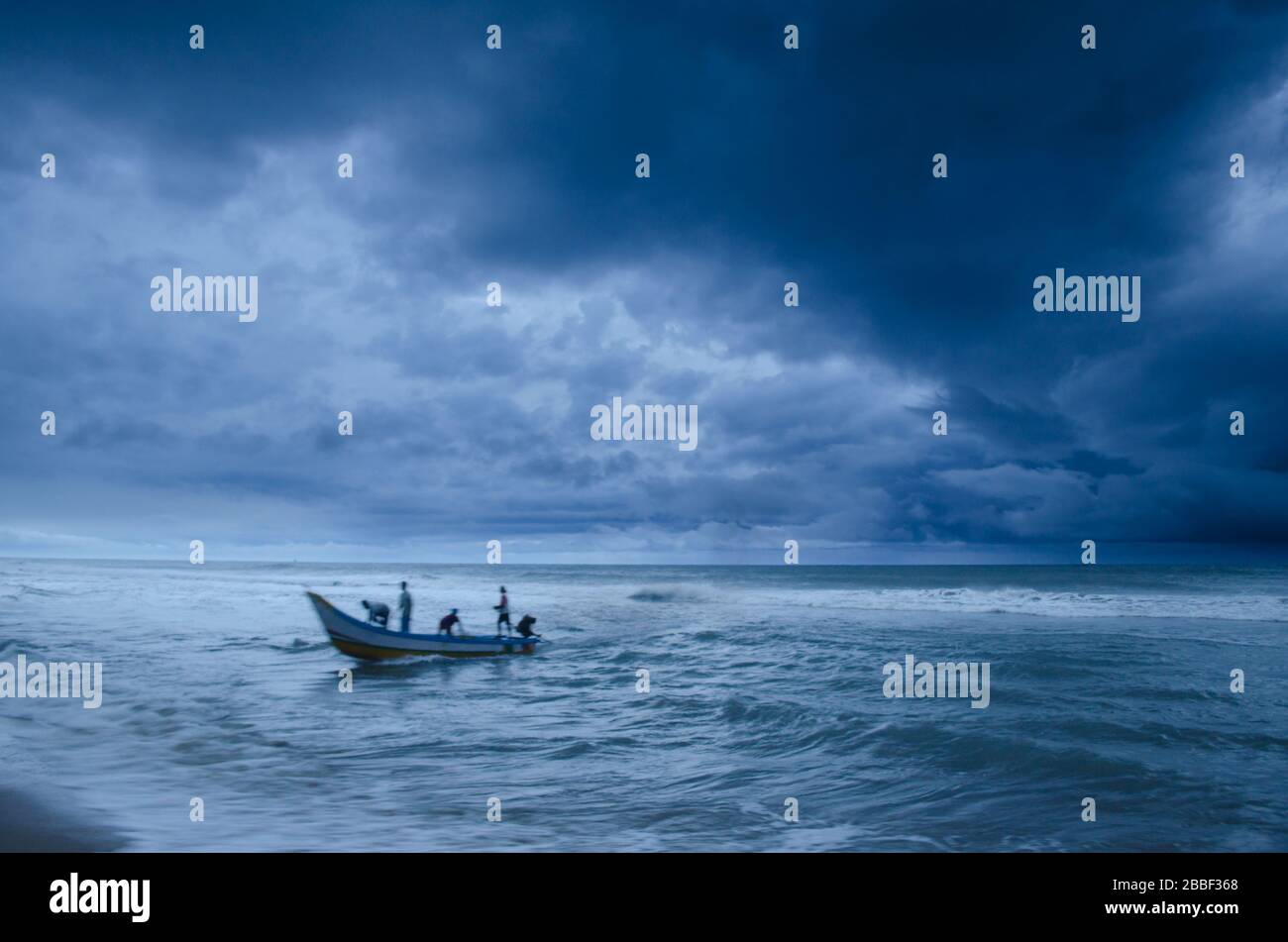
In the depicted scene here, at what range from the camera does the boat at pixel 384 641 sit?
21.1 m

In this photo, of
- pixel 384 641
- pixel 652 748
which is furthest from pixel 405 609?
A: pixel 652 748

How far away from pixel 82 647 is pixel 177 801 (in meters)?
17.2

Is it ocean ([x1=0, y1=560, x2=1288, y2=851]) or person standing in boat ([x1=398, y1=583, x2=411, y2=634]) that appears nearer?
ocean ([x1=0, y1=560, x2=1288, y2=851])

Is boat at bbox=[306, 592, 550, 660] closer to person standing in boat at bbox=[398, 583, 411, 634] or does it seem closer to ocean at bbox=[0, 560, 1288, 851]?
ocean at bbox=[0, 560, 1288, 851]

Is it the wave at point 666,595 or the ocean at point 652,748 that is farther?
the wave at point 666,595

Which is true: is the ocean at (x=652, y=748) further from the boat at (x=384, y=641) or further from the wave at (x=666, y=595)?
the wave at (x=666, y=595)

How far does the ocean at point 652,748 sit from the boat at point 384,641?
447 millimetres

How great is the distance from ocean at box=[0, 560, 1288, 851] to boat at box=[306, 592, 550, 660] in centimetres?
45

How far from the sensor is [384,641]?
2138cm

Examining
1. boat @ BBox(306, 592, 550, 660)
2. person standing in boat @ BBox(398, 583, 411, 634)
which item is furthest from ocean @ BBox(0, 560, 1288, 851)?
person standing in boat @ BBox(398, 583, 411, 634)

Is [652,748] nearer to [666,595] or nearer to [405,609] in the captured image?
[405,609]

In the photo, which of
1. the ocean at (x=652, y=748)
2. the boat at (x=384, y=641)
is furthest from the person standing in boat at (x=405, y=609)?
the ocean at (x=652, y=748)

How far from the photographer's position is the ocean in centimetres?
810

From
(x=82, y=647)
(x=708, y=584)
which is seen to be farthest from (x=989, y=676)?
(x=708, y=584)
